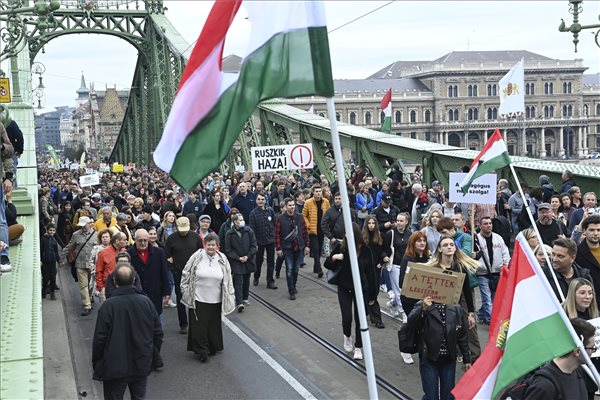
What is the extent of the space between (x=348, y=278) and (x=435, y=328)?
2541mm

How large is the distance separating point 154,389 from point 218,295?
1486mm

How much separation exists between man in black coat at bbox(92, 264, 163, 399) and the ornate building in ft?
361

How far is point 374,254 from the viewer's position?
10.6 meters

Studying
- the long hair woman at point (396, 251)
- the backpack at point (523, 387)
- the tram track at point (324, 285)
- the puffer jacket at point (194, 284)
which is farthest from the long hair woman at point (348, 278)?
the backpack at point (523, 387)

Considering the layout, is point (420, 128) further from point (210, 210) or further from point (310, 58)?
point (310, 58)

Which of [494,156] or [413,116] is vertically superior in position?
[413,116]

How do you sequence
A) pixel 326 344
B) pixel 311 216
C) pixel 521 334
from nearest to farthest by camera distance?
pixel 521 334, pixel 326 344, pixel 311 216

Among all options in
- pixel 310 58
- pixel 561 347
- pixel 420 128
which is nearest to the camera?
pixel 310 58

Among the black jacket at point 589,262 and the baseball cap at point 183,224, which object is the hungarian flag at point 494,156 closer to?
the black jacket at point 589,262

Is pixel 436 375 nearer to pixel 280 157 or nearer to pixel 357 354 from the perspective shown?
pixel 357 354

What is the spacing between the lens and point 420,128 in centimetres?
12356

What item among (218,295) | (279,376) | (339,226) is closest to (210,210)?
(339,226)

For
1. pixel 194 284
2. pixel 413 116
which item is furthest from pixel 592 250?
pixel 413 116

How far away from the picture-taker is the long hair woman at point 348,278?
9320 millimetres
